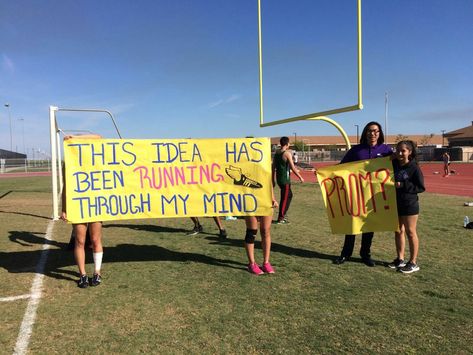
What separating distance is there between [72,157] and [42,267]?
1.74 metres

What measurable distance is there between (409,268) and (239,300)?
228 cm

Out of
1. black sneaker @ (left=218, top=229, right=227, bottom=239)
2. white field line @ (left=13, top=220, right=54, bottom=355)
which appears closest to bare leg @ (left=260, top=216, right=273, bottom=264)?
black sneaker @ (left=218, top=229, right=227, bottom=239)

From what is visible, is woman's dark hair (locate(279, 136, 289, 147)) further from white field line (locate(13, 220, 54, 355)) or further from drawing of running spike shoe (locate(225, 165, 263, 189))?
white field line (locate(13, 220, 54, 355))

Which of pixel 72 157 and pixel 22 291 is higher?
pixel 72 157

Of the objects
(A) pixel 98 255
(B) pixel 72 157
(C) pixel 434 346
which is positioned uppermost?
(B) pixel 72 157

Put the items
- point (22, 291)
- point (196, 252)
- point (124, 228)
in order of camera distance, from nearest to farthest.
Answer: point (22, 291), point (196, 252), point (124, 228)

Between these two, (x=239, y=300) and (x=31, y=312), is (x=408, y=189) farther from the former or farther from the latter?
(x=31, y=312)

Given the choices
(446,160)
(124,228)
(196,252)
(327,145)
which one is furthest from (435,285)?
(327,145)

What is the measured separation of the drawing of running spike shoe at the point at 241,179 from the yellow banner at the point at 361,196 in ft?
2.96

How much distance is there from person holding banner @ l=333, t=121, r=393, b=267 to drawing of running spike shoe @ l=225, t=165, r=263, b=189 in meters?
1.37

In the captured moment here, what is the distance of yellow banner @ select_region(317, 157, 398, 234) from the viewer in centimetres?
485

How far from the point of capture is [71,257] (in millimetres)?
5691

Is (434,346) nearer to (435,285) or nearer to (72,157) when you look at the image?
(435,285)

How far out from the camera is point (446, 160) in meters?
25.3
